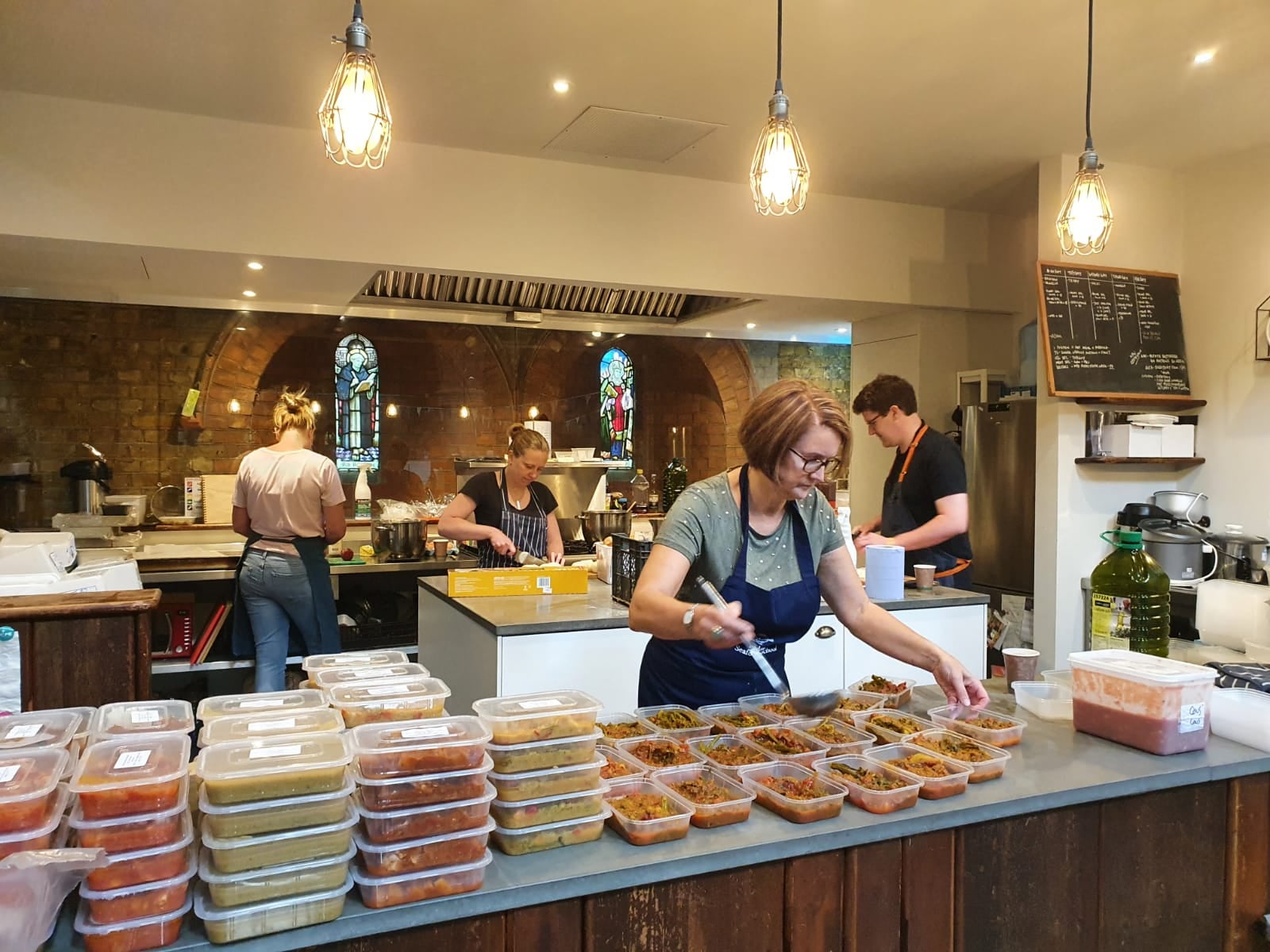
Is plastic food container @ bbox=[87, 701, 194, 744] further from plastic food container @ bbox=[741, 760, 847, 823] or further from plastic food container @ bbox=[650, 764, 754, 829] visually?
plastic food container @ bbox=[741, 760, 847, 823]

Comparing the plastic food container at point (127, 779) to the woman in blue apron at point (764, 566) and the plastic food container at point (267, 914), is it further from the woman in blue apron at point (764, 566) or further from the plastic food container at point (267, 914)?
the woman in blue apron at point (764, 566)

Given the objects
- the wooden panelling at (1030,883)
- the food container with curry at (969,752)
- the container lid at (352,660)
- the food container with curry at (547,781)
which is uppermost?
the container lid at (352,660)

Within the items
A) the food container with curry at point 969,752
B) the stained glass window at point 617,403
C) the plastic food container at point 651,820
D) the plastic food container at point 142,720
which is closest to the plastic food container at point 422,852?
the plastic food container at point 651,820

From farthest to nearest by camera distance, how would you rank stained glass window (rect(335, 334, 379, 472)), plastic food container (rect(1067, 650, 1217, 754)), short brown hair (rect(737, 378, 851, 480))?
stained glass window (rect(335, 334, 379, 472)) < short brown hair (rect(737, 378, 851, 480)) < plastic food container (rect(1067, 650, 1217, 754))

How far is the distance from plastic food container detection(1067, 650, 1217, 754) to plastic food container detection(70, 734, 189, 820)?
1.66 m

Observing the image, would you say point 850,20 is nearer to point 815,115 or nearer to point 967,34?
point 967,34

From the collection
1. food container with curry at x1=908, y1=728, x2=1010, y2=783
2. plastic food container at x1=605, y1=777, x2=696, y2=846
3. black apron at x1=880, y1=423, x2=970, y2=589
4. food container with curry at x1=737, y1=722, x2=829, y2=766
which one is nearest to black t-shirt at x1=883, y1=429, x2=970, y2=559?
black apron at x1=880, y1=423, x2=970, y2=589

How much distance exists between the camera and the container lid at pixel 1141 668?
174cm

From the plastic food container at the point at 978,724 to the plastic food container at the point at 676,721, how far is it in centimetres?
48

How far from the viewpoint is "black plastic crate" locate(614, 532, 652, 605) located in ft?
10.3

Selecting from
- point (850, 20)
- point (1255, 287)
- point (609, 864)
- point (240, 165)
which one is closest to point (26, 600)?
point (240, 165)

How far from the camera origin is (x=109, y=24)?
3.28 metres

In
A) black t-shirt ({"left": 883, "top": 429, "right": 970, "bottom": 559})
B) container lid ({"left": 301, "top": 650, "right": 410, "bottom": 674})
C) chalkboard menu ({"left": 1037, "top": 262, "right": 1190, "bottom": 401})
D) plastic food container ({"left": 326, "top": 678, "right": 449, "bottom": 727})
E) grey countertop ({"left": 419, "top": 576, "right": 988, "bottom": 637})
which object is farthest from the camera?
chalkboard menu ({"left": 1037, "top": 262, "right": 1190, "bottom": 401})

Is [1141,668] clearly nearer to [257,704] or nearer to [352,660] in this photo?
[352,660]
